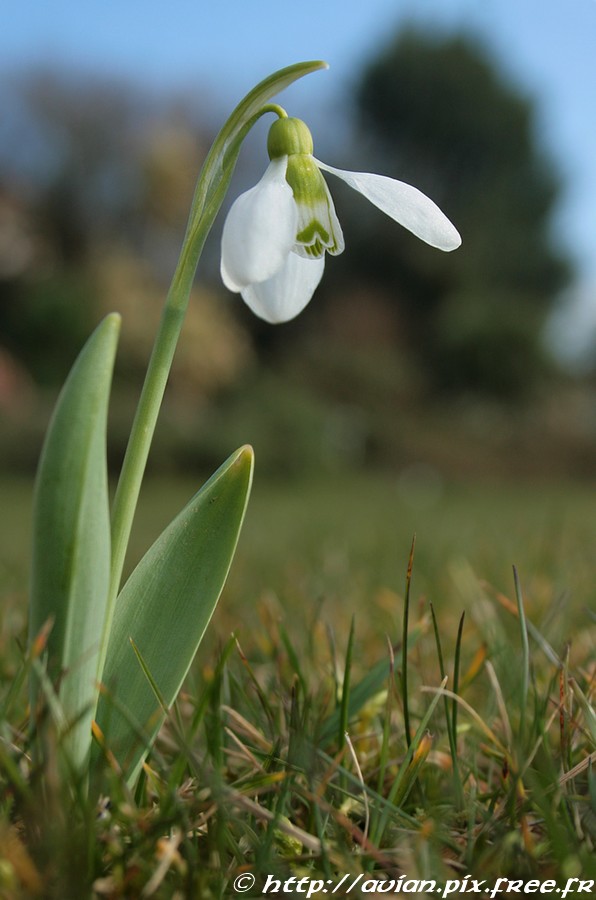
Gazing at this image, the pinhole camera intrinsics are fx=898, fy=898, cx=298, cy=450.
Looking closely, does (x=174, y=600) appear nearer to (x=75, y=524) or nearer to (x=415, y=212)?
(x=75, y=524)

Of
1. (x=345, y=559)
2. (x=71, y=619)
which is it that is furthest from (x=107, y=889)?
(x=345, y=559)

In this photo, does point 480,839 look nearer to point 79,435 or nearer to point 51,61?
point 79,435

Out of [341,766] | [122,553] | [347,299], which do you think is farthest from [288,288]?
[347,299]

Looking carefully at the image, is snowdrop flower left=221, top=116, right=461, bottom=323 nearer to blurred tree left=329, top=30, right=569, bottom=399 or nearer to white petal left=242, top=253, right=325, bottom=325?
white petal left=242, top=253, right=325, bottom=325

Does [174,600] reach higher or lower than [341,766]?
higher

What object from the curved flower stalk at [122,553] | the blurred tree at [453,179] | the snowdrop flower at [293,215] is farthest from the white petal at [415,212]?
the blurred tree at [453,179]

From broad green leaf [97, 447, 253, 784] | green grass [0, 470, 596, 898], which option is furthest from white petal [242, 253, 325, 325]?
green grass [0, 470, 596, 898]
